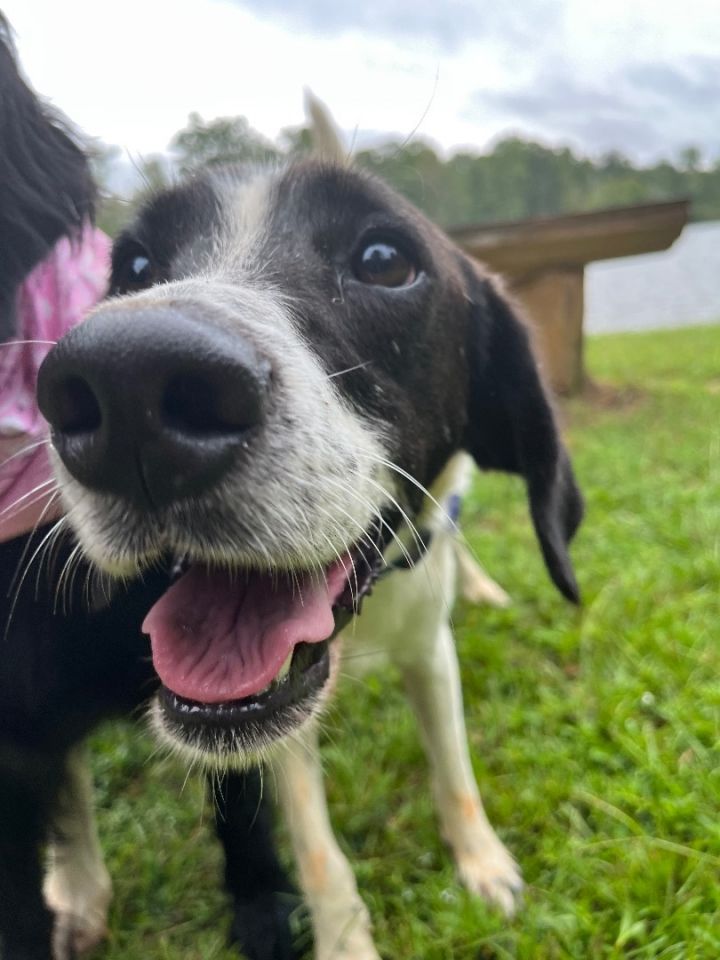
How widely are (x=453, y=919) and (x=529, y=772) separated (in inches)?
21.6

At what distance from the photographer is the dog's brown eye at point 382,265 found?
5.06ft

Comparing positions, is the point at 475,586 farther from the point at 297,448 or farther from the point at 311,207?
the point at 297,448

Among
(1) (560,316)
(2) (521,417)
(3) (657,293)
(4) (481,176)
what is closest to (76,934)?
(2) (521,417)

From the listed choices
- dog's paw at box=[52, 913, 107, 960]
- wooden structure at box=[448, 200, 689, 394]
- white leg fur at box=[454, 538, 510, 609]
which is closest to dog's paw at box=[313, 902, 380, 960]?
dog's paw at box=[52, 913, 107, 960]

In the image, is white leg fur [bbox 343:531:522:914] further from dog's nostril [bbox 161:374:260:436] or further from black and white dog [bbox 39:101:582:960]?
dog's nostril [bbox 161:374:260:436]

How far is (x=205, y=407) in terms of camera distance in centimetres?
95

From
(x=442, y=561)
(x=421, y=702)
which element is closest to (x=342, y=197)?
(x=442, y=561)

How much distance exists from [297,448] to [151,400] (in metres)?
0.29

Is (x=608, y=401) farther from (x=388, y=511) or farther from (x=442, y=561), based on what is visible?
(x=388, y=511)

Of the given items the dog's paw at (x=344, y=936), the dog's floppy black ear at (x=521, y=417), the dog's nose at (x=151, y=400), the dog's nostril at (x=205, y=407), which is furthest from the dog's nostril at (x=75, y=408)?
the dog's paw at (x=344, y=936)

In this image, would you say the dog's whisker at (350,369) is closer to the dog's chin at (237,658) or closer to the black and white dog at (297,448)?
the black and white dog at (297,448)

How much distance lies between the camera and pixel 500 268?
675cm

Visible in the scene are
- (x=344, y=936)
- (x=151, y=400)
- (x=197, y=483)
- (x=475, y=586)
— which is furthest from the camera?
(x=475, y=586)

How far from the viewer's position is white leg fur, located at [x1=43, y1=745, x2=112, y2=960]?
1.78m
